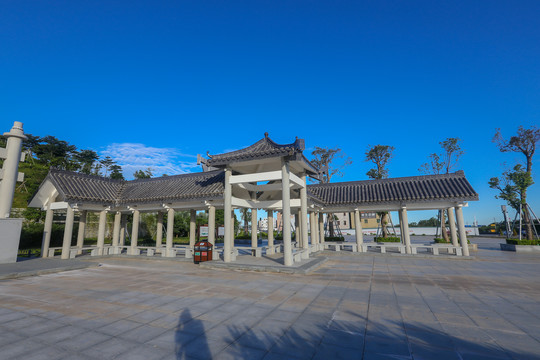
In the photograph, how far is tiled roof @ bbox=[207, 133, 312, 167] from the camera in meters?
10.9

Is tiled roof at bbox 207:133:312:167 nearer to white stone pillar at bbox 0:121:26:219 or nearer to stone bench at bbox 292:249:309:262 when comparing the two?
stone bench at bbox 292:249:309:262

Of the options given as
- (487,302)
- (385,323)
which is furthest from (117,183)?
(487,302)

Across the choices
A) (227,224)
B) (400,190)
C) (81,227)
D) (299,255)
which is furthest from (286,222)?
(81,227)

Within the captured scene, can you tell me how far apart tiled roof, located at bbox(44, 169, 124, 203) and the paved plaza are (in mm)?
7065

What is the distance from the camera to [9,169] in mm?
13414

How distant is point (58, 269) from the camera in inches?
435

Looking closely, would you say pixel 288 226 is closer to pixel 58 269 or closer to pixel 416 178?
pixel 58 269

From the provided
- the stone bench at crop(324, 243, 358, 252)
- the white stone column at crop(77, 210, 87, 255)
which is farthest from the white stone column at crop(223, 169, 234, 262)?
the white stone column at crop(77, 210, 87, 255)

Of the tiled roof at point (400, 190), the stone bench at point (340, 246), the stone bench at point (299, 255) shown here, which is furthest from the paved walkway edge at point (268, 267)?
the tiled roof at point (400, 190)

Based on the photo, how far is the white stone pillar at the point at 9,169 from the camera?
13.2 m

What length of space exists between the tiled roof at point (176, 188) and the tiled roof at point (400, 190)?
30.3 ft

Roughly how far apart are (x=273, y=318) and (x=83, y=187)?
701 inches

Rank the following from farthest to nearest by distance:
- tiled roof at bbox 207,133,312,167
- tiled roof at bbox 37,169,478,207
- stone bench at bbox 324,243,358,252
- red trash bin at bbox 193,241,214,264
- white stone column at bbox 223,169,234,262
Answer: stone bench at bbox 324,243,358,252, tiled roof at bbox 37,169,478,207, red trash bin at bbox 193,241,214,264, white stone column at bbox 223,169,234,262, tiled roof at bbox 207,133,312,167

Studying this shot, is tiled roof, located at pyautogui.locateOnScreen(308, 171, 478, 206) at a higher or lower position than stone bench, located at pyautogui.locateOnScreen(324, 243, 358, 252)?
higher
